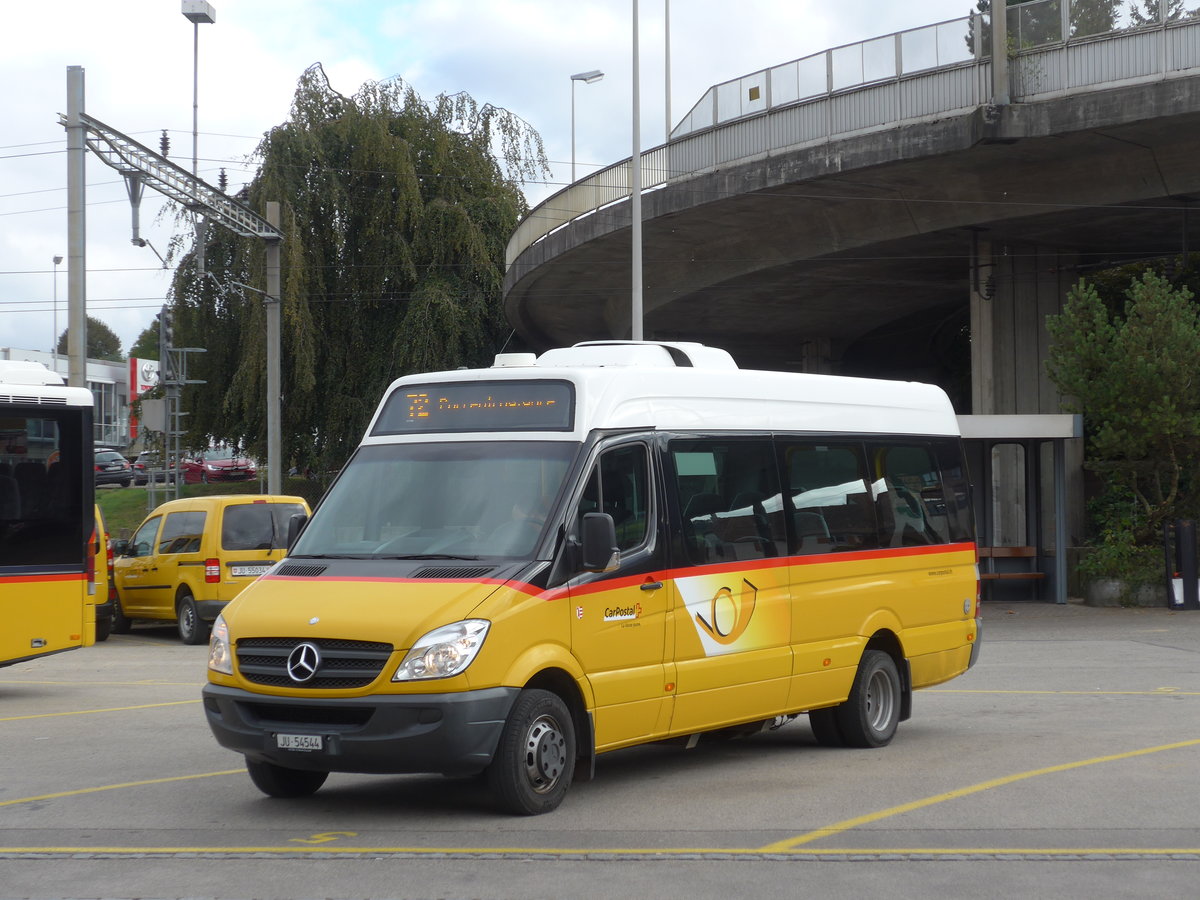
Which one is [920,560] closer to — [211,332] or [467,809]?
[467,809]

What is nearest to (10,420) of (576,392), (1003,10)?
(576,392)

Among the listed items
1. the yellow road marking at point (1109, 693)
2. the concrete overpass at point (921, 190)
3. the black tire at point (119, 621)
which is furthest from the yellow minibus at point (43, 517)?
the concrete overpass at point (921, 190)

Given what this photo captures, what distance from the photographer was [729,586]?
9250 mm

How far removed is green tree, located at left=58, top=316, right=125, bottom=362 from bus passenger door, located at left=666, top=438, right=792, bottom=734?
146669 millimetres

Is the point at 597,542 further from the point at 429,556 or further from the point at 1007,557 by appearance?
the point at 1007,557

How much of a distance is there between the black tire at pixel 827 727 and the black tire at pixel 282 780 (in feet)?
11.6

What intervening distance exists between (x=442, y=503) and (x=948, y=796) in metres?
3.21

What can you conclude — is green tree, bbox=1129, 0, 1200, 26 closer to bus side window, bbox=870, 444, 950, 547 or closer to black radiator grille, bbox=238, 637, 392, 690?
bus side window, bbox=870, 444, 950, 547

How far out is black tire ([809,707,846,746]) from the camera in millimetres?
10484

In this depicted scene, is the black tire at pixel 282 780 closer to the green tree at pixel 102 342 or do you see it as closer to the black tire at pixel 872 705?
the black tire at pixel 872 705

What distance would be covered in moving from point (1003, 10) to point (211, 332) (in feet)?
76.6

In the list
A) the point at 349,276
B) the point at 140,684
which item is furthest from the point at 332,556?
the point at 349,276

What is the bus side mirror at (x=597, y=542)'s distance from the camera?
317 inches

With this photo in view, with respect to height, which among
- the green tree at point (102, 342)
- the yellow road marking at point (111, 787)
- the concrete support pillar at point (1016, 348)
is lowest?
the yellow road marking at point (111, 787)
